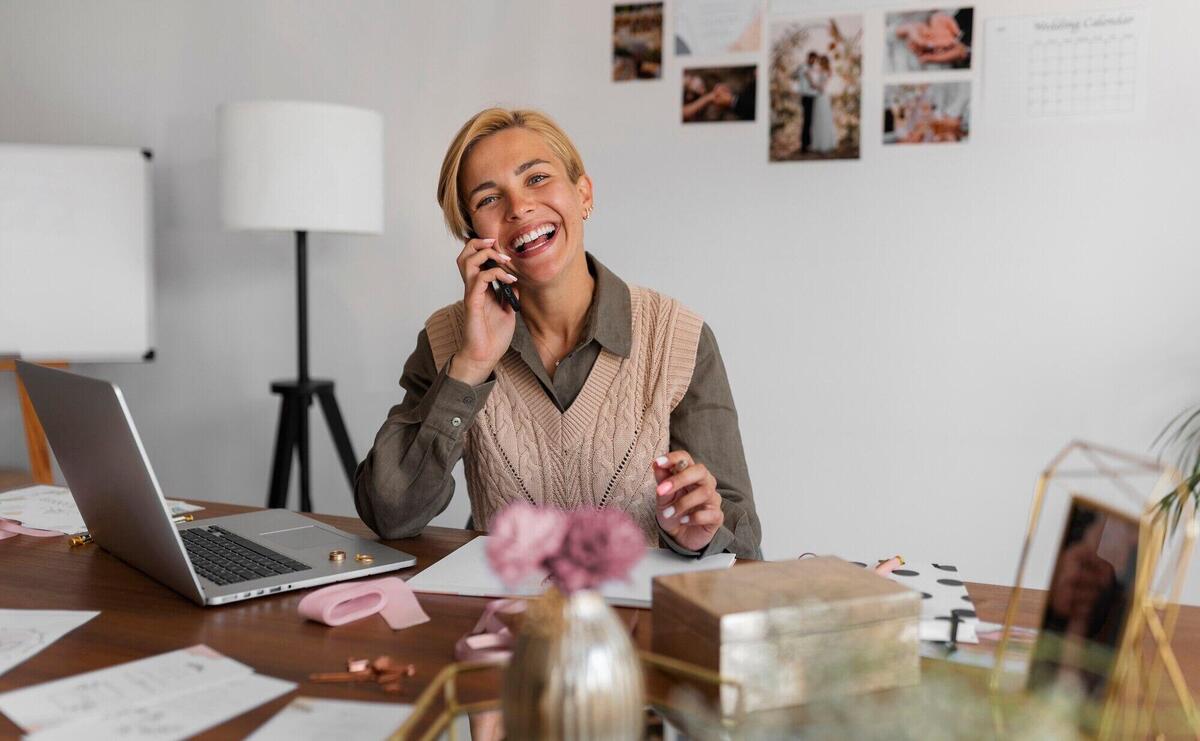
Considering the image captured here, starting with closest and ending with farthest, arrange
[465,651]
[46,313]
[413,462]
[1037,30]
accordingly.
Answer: [465,651], [413,462], [1037,30], [46,313]

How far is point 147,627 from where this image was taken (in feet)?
3.32

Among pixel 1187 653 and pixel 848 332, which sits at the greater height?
pixel 848 332

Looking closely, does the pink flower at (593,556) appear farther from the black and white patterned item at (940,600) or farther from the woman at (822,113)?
the woman at (822,113)

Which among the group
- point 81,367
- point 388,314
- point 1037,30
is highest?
point 1037,30

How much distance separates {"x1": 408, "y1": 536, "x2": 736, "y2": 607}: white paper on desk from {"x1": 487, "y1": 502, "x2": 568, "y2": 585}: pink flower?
16.3 inches

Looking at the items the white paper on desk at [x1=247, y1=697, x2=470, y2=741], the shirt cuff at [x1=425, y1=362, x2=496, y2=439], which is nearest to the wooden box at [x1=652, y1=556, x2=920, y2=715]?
the white paper on desk at [x1=247, y1=697, x2=470, y2=741]

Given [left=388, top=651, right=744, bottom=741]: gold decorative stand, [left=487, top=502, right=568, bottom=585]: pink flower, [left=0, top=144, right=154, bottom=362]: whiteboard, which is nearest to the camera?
[left=487, top=502, right=568, bottom=585]: pink flower

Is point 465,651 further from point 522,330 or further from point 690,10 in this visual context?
point 690,10

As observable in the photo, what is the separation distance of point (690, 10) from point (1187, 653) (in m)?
2.21

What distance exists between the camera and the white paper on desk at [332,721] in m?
0.76

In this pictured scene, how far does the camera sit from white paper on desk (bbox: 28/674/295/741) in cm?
77

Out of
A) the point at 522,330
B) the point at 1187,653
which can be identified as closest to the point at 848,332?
the point at 522,330

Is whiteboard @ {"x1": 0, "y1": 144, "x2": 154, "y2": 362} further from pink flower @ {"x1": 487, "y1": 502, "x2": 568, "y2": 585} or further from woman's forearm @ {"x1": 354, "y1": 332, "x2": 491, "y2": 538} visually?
pink flower @ {"x1": 487, "y1": 502, "x2": 568, "y2": 585}

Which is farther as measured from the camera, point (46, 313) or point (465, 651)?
point (46, 313)
